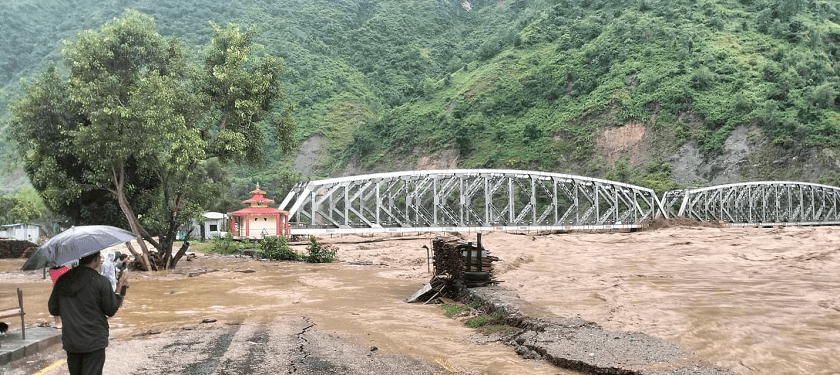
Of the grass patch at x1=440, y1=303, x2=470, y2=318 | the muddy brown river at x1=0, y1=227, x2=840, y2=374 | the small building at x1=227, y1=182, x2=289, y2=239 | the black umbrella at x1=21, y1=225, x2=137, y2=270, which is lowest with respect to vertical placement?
the grass patch at x1=440, y1=303, x2=470, y2=318

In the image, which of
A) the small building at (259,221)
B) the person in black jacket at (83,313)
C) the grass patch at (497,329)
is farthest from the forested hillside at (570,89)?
the person in black jacket at (83,313)

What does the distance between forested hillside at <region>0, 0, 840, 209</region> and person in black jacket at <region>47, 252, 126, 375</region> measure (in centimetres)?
5989

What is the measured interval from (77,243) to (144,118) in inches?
699

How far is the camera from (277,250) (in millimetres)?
31156

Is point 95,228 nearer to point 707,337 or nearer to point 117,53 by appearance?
point 707,337

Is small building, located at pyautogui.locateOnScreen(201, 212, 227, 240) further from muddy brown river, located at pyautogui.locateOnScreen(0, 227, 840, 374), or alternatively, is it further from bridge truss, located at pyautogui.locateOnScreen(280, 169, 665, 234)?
muddy brown river, located at pyautogui.locateOnScreen(0, 227, 840, 374)

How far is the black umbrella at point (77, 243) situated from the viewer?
5582 mm

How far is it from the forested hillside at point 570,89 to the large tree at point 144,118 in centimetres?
4041

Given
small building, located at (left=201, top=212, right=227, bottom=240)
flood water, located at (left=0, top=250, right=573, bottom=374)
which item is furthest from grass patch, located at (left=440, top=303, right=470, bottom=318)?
small building, located at (left=201, top=212, right=227, bottom=240)

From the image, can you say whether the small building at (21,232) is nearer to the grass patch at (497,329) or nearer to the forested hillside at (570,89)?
the forested hillside at (570,89)

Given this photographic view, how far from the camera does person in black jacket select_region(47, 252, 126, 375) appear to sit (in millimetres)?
5301

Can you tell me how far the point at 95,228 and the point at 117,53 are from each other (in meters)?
20.9

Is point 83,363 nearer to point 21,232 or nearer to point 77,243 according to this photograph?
point 77,243

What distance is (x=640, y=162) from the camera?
224 ft
